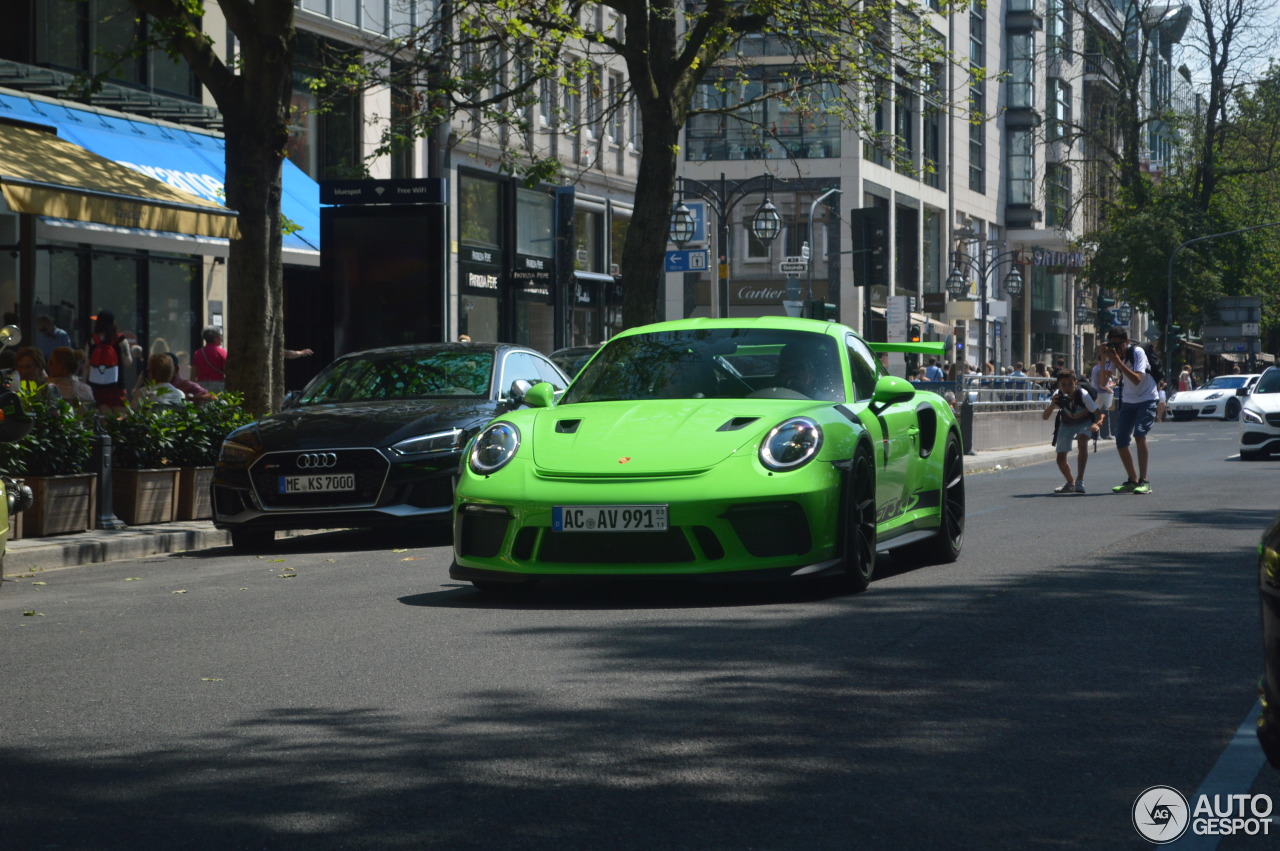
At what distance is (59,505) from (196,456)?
185cm

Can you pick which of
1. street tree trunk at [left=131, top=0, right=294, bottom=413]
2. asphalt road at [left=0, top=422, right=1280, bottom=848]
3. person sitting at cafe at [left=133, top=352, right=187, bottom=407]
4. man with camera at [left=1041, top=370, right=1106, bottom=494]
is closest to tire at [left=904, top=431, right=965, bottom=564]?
asphalt road at [left=0, top=422, right=1280, bottom=848]

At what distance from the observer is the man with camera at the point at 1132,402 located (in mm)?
18703

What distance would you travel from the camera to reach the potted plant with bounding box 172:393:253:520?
48.2ft

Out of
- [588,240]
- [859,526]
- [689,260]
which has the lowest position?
[859,526]

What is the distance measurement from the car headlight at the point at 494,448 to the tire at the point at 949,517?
2.98 metres

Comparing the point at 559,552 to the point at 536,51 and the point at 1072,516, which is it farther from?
the point at 536,51

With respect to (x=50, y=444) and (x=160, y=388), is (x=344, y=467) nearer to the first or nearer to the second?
(x=50, y=444)

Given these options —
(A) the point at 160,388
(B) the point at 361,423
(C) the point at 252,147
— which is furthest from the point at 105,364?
(B) the point at 361,423

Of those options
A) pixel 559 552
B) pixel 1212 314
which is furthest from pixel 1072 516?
pixel 1212 314

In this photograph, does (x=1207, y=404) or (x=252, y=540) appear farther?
(x=1207, y=404)

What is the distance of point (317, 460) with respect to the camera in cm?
1234

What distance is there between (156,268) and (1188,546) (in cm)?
1759

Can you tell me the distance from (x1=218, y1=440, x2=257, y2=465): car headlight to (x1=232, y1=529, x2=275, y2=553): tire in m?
0.70

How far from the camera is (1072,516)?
15.1 metres
